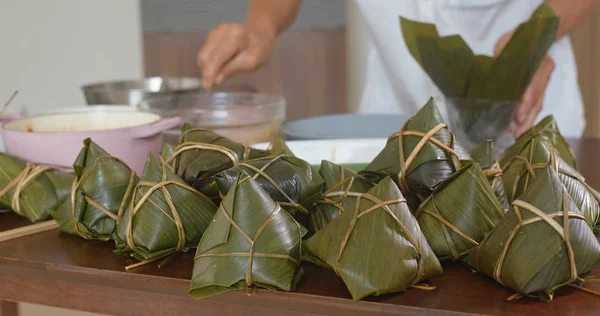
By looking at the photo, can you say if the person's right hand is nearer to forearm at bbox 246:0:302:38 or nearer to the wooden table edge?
forearm at bbox 246:0:302:38

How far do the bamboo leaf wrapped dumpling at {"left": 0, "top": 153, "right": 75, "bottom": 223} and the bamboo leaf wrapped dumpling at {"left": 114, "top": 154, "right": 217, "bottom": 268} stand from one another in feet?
0.54

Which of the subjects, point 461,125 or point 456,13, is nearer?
point 461,125

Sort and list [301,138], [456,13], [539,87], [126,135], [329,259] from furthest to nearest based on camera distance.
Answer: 1. [456,13]
2. [539,87]
3. [301,138]
4. [126,135]
5. [329,259]

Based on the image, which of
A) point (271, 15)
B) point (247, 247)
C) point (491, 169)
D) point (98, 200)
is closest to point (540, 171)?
point (491, 169)

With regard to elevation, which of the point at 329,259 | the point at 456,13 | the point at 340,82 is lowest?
the point at 340,82

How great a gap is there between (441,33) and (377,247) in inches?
55.4

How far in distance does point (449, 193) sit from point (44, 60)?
306 cm

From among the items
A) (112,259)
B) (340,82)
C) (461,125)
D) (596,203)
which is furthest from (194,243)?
(340,82)

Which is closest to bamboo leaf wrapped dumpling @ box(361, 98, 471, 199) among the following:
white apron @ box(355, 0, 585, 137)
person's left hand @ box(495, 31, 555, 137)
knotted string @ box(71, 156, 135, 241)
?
knotted string @ box(71, 156, 135, 241)

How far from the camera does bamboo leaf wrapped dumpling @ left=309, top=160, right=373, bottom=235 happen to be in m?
0.63

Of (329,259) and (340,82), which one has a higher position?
(329,259)

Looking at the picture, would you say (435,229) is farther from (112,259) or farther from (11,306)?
(11,306)

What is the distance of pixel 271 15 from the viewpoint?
5.76 ft

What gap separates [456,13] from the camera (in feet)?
6.13
